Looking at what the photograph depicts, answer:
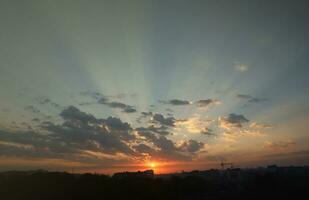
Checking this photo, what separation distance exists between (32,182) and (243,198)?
4618cm

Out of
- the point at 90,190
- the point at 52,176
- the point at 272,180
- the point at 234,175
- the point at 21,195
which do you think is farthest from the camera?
the point at 234,175

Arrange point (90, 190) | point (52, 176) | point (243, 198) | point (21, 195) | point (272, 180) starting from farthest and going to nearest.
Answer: point (272, 180) < point (52, 176) < point (90, 190) < point (21, 195) < point (243, 198)

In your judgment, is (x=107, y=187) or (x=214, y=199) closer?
(x=214, y=199)

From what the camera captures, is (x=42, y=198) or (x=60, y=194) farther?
(x=60, y=194)

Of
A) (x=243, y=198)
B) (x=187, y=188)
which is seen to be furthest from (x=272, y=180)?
(x=243, y=198)

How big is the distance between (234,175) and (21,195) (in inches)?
4091

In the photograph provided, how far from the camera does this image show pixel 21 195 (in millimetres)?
52125

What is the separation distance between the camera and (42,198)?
165ft

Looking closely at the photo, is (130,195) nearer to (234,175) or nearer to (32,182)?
(32,182)

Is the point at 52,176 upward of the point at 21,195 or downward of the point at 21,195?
upward

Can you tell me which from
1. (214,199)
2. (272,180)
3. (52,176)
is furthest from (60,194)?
(272,180)

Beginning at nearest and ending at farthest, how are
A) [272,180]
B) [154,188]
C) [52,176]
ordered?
1. [154,188]
2. [52,176]
3. [272,180]

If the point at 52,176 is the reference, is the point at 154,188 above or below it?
below

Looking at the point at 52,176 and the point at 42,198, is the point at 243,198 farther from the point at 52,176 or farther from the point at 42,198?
the point at 52,176
